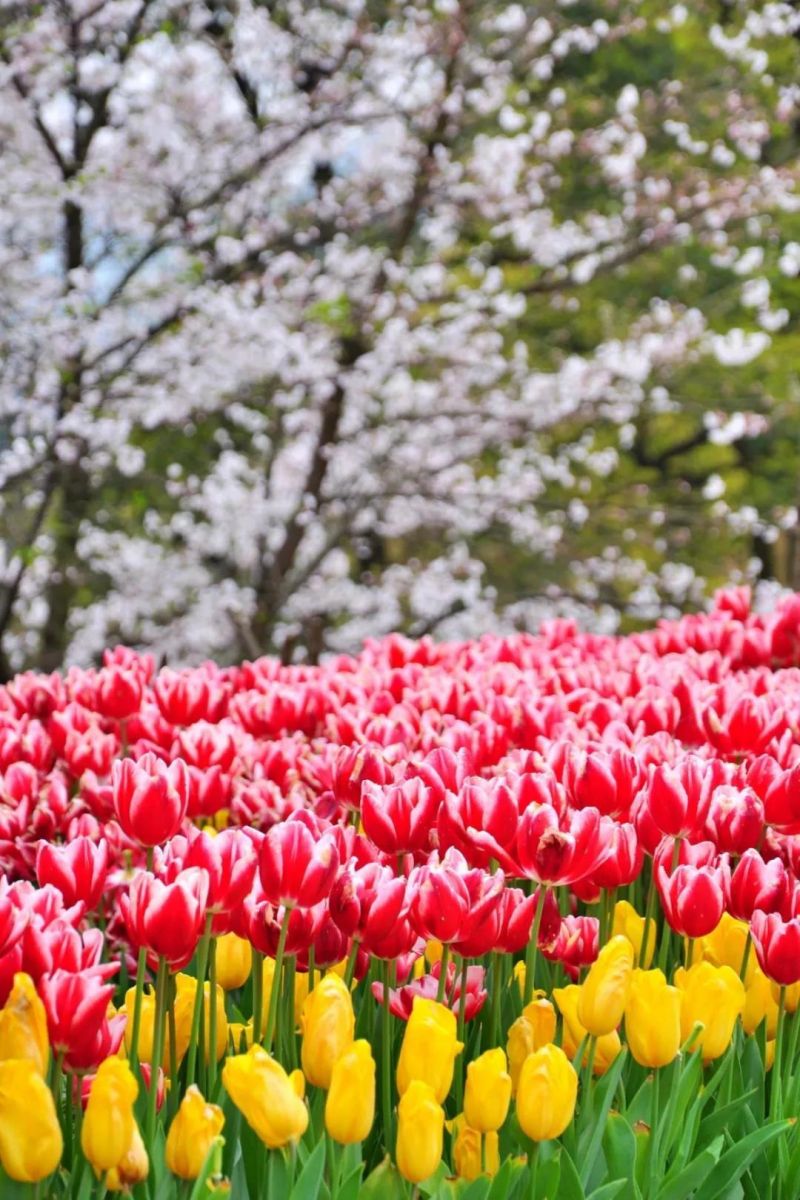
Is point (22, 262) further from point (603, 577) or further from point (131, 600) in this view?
point (603, 577)

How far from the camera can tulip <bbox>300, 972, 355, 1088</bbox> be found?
1.53 metres

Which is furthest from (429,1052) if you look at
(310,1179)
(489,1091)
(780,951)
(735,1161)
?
(780,951)

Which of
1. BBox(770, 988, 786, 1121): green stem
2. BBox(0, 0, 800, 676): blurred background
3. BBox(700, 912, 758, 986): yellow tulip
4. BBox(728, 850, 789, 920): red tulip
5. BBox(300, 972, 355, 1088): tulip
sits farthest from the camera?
BBox(0, 0, 800, 676): blurred background

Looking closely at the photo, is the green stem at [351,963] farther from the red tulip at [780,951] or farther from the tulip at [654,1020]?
the red tulip at [780,951]

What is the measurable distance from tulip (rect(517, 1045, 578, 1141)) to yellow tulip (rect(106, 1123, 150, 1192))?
0.42 m

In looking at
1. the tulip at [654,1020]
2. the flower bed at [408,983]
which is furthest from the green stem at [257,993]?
the tulip at [654,1020]

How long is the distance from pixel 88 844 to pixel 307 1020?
0.46 meters

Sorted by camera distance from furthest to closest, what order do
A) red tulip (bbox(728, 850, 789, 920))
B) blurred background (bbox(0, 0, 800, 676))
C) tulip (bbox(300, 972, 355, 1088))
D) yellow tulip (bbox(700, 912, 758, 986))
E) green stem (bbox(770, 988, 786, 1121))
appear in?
blurred background (bbox(0, 0, 800, 676)) < yellow tulip (bbox(700, 912, 758, 986)) < red tulip (bbox(728, 850, 789, 920)) < green stem (bbox(770, 988, 786, 1121)) < tulip (bbox(300, 972, 355, 1088))

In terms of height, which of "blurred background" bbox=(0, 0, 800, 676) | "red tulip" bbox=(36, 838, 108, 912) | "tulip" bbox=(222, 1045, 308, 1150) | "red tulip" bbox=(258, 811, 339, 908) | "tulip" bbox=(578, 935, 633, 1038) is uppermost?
"blurred background" bbox=(0, 0, 800, 676)

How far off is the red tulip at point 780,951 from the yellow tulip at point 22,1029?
93 centimetres

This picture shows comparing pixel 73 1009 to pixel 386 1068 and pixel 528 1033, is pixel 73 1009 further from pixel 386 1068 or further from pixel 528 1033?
pixel 528 1033

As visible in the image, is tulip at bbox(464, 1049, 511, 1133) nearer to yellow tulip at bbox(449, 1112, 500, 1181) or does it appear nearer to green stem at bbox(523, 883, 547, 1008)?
yellow tulip at bbox(449, 1112, 500, 1181)

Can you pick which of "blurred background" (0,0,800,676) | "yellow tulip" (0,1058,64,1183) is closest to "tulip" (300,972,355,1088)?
"yellow tulip" (0,1058,64,1183)

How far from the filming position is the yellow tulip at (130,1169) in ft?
4.59
